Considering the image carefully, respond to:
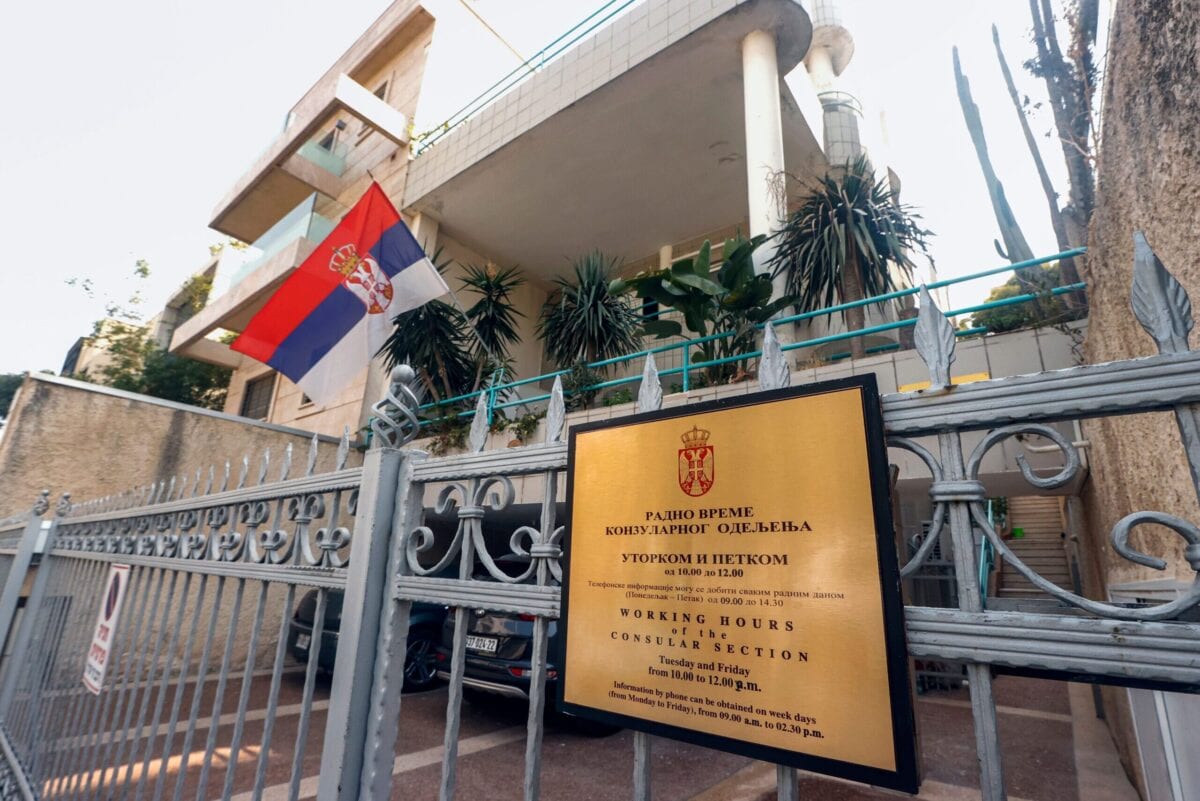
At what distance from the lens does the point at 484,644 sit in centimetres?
448

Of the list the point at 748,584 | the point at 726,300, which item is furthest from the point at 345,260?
the point at 748,584

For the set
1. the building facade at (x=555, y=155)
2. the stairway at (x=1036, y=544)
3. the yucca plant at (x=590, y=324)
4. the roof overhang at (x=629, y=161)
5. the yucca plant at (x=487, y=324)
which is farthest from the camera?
the stairway at (x=1036, y=544)

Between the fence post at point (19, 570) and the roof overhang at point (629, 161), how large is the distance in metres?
7.17

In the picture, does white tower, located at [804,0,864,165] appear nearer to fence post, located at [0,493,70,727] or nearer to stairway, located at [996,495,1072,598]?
stairway, located at [996,495,1072,598]

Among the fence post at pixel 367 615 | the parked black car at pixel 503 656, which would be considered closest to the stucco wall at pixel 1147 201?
the fence post at pixel 367 615

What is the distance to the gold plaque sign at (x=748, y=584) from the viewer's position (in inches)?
33.9

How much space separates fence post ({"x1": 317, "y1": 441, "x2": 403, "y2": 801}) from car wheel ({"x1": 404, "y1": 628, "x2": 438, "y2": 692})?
4605mm

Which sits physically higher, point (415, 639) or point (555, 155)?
point (555, 155)

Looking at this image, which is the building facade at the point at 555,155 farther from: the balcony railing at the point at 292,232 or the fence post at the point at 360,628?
the fence post at the point at 360,628

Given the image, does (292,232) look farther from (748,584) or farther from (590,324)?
(748,584)

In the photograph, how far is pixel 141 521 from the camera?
2742mm

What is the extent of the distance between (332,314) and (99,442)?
344 cm

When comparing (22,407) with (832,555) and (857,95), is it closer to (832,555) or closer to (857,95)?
(832,555)

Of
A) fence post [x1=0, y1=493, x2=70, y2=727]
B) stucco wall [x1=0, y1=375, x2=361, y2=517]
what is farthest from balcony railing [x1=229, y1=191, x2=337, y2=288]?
fence post [x1=0, y1=493, x2=70, y2=727]
